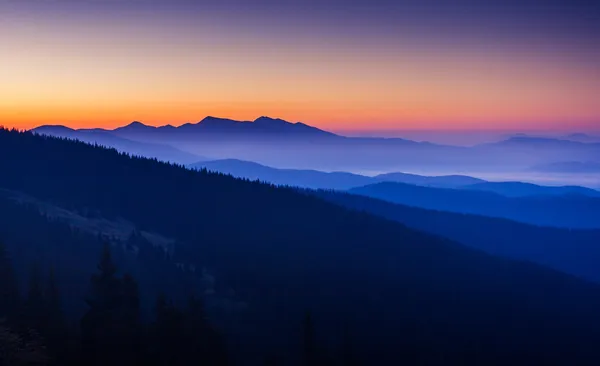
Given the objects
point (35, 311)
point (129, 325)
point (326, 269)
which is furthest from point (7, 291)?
point (326, 269)

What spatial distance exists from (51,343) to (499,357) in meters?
100

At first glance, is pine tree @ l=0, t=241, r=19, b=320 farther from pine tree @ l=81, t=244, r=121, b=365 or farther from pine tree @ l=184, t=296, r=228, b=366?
pine tree @ l=184, t=296, r=228, b=366

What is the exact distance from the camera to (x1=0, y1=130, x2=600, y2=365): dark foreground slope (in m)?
112

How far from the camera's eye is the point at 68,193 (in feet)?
474

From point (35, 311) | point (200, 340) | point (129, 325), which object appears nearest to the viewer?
point (129, 325)

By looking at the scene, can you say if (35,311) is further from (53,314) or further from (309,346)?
(309,346)

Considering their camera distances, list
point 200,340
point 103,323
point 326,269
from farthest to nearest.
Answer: point 326,269 < point 200,340 < point 103,323

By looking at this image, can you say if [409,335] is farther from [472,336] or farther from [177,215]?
[177,215]

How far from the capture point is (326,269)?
5448 inches

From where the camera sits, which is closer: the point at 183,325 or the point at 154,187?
the point at 183,325

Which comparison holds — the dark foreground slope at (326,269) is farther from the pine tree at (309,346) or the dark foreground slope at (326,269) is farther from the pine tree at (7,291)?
the pine tree at (7,291)

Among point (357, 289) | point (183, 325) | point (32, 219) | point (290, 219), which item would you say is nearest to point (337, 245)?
point (290, 219)

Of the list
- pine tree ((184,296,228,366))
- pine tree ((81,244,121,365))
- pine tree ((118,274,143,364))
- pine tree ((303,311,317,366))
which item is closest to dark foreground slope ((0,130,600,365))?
pine tree ((303,311,317,366))

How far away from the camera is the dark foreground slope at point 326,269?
369 feet
